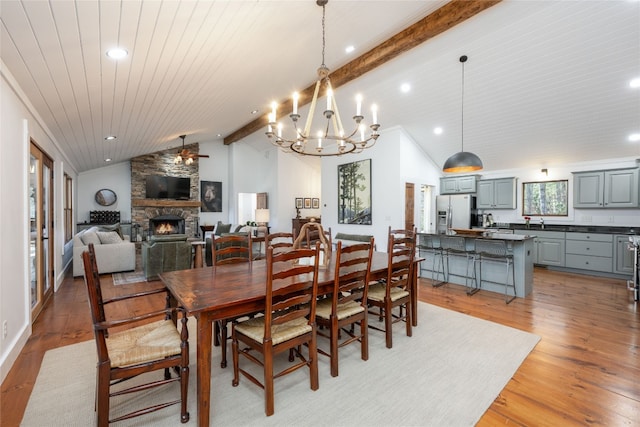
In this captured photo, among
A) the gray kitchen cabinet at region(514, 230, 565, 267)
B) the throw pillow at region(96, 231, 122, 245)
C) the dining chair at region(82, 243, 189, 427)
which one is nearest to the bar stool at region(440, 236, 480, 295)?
the gray kitchen cabinet at region(514, 230, 565, 267)

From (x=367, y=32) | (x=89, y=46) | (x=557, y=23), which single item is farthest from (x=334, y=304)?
(x=557, y=23)

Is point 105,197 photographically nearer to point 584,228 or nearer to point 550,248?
point 550,248

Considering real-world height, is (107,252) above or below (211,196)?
below

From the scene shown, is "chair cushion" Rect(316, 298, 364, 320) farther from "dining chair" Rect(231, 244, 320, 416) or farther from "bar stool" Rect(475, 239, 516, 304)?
"bar stool" Rect(475, 239, 516, 304)

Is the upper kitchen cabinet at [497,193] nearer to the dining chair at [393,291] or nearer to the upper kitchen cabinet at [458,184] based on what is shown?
the upper kitchen cabinet at [458,184]

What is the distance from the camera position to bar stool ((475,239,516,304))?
440cm

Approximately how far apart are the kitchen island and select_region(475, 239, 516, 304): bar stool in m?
0.05

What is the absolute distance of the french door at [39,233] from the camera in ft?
11.0

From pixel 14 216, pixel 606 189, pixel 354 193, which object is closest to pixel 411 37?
pixel 354 193

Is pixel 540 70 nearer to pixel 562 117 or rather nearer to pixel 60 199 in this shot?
pixel 562 117

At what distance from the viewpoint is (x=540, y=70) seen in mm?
4371

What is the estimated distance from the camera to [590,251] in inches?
222

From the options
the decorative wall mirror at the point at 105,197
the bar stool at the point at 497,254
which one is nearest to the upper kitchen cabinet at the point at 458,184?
the bar stool at the point at 497,254

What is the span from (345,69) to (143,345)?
15.6ft
